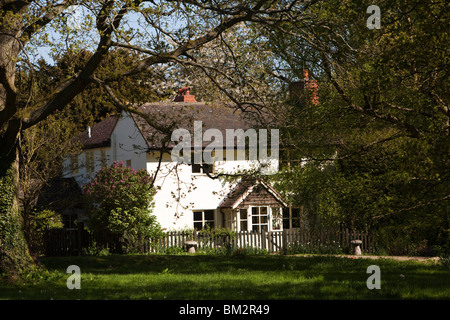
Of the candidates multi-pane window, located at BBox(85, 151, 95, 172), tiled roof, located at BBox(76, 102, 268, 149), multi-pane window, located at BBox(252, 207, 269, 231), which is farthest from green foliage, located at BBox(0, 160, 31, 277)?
multi-pane window, located at BBox(252, 207, 269, 231)

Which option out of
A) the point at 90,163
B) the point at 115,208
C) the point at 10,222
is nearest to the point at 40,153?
the point at 115,208

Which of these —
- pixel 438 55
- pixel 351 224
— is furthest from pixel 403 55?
pixel 351 224

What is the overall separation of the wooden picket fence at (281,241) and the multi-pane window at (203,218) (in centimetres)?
418

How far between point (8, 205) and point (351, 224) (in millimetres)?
18197

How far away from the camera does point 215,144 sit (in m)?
35.8

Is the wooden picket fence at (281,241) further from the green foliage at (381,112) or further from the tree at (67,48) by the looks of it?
the tree at (67,48)

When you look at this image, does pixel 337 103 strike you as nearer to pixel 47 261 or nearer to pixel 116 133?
pixel 47 261

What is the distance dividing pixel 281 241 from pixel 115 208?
26.4ft

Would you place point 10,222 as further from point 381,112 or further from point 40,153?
point 381,112

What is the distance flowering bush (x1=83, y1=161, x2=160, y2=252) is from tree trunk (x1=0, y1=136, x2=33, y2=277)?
1303cm

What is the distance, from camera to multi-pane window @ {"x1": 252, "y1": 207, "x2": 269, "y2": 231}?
121 feet

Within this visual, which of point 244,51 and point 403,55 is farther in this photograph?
point 244,51

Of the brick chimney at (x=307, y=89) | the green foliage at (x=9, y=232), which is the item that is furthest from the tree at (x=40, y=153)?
the brick chimney at (x=307, y=89)

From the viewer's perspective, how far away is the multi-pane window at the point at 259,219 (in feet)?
121
